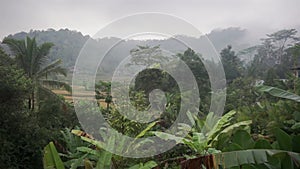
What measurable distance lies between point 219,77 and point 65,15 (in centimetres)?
308

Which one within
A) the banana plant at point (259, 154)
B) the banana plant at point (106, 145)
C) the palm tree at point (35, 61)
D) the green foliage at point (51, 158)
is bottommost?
the banana plant at point (106, 145)

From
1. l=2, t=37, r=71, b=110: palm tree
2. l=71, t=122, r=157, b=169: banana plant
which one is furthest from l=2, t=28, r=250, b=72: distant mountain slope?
l=71, t=122, r=157, b=169: banana plant

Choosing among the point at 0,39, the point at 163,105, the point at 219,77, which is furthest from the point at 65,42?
the point at 219,77

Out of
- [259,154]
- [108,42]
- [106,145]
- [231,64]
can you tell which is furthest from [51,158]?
[231,64]

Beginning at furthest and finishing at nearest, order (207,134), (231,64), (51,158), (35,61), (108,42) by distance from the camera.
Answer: (231,64), (35,61), (207,134), (108,42), (51,158)

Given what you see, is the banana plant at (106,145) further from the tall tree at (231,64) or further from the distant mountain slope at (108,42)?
the tall tree at (231,64)

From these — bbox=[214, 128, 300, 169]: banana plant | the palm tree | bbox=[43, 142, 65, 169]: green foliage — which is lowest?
bbox=[43, 142, 65, 169]: green foliage

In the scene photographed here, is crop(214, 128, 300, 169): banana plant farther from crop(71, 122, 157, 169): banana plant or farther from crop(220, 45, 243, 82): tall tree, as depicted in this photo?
crop(220, 45, 243, 82): tall tree

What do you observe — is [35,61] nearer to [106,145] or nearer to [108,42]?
[108,42]

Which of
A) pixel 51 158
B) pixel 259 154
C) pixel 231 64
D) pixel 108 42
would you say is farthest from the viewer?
pixel 231 64

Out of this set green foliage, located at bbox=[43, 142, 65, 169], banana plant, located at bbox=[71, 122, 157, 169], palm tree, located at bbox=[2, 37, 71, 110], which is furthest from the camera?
palm tree, located at bbox=[2, 37, 71, 110]

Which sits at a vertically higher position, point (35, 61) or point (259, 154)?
point (35, 61)

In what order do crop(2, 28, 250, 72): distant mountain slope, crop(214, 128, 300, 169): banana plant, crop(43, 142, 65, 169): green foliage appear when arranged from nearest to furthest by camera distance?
crop(214, 128, 300, 169): banana plant < crop(43, 142, 65, 169): green foliage < crop(2, 28, 250, 72): distant mountain slope

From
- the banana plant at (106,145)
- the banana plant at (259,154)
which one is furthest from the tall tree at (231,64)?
the banana plant at (259,154)
